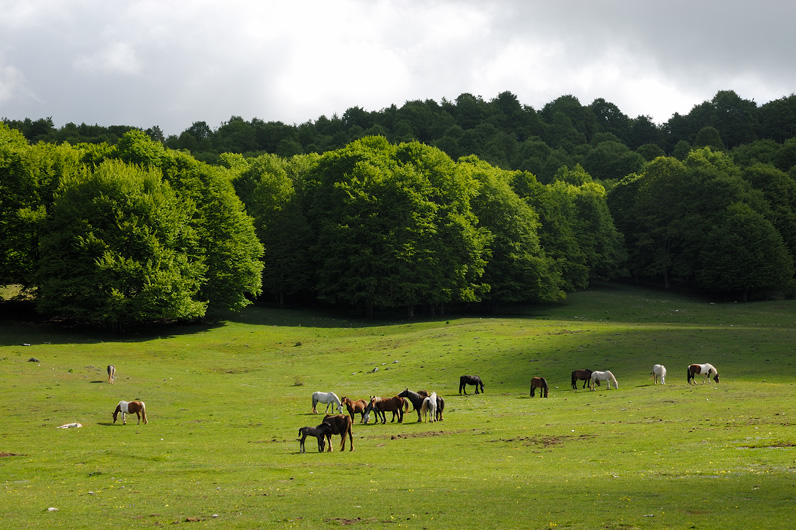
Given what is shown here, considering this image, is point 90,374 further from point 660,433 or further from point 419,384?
point 660,433

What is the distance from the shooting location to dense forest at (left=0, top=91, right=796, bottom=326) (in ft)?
208

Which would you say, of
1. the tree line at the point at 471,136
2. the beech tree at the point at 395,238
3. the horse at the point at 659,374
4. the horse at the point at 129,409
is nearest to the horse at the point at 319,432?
the horse at the point at 129,409

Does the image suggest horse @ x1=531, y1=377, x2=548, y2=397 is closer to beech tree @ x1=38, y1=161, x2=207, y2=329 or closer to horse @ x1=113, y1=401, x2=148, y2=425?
horse @ x1=113, y1=401, x2=148, y2=425

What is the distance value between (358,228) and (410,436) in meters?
56.8

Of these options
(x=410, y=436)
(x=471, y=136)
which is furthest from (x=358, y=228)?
(x=471, y=136)

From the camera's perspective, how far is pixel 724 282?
326 feet

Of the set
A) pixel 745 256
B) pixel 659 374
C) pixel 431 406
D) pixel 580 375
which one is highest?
pixel 745 256

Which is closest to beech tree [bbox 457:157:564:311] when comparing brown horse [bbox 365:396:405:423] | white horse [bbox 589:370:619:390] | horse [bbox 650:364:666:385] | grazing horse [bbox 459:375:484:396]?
white horse [bbox 589:370:619:390]

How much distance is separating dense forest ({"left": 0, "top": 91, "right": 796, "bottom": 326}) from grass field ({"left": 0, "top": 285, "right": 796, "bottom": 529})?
8.14m

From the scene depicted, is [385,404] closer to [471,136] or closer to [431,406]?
[431,406]

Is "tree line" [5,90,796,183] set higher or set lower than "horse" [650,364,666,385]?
higher

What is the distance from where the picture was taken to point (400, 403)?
30.8 meters

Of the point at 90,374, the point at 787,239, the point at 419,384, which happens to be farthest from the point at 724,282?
the point at 90,374

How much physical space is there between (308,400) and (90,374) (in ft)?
55.8
